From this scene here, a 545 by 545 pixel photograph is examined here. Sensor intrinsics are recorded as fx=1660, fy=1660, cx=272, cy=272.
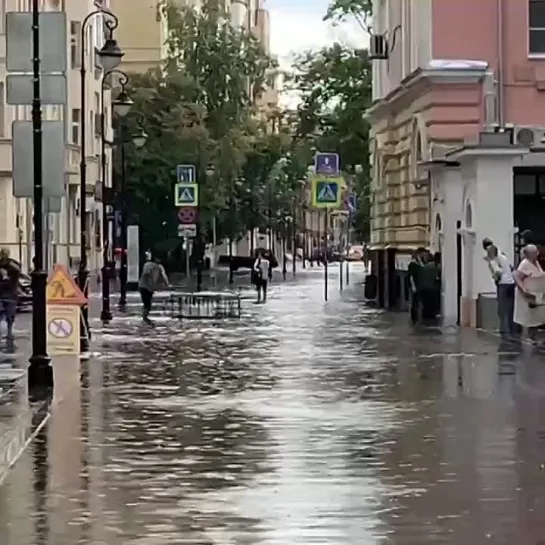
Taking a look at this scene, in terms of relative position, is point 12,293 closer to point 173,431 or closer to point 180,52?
point 173,431

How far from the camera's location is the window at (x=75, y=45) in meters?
71.2

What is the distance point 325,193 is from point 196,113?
3109 centimetres

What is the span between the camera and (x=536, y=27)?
1625 inches

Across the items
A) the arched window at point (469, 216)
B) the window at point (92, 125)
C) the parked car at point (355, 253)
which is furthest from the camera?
the parked car at point (355, 253)

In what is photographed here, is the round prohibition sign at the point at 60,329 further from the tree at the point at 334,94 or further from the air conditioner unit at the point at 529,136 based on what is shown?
the tree at the point at 334,94

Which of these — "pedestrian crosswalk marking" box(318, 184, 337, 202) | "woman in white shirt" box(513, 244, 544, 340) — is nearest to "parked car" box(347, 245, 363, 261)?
"pedestrian crosswalk marking" box(318, 184, 337, 202)

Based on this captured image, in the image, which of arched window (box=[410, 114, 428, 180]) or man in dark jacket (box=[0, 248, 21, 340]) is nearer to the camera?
man in dark jacket (box=[0, 248, 21, 340])

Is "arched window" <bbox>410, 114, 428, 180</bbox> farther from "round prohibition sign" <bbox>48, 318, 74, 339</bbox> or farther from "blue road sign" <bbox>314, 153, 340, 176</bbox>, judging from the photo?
"round prohibition sign" <bbox>48, 318, 74, 339</bbox>

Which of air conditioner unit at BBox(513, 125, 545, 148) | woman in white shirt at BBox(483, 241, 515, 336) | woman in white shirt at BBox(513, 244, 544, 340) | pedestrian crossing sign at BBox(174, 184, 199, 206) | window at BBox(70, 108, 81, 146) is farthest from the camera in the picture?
window at BBox(70, 108, 81, 146)

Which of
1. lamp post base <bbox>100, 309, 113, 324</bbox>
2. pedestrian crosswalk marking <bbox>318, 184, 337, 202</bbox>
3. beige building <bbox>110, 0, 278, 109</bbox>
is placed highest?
beige building <bbox>110, 0, 278, 109</bbox>

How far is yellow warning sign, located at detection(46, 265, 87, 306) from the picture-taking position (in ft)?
81.9

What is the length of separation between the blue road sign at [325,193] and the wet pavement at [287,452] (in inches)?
740

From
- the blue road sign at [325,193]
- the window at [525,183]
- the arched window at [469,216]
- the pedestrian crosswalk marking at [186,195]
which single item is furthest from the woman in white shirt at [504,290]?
the pedestrian crosswalk marking at [186,195]

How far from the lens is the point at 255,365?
975 inches
